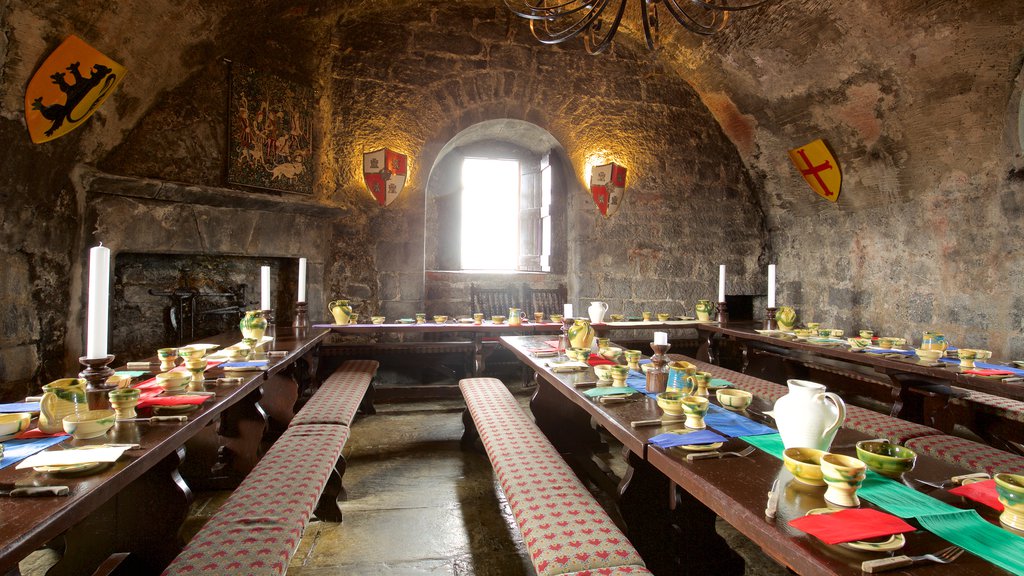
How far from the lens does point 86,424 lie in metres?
1.60

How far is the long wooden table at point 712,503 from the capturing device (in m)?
1.04

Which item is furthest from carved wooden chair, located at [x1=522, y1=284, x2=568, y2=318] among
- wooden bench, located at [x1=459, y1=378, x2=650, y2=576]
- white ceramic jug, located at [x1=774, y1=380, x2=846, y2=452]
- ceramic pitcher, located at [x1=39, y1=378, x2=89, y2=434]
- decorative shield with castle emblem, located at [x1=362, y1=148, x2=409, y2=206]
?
ceramic pitcher, located at [x1=39, y1=378, x2=89, y2=434]

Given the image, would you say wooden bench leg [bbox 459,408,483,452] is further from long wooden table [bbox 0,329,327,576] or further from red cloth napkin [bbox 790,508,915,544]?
red cloth napkin [bbox 790,508,915,544]

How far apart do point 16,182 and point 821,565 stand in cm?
470

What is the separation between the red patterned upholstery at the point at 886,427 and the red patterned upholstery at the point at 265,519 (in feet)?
8.00

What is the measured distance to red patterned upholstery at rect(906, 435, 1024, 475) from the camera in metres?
2.10

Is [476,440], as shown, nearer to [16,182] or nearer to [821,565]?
[821,565]

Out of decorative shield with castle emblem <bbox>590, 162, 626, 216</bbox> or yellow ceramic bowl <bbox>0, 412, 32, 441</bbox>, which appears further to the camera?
decorative shield with castle emblem <bbox>590, 162, 626, 216</bbox>

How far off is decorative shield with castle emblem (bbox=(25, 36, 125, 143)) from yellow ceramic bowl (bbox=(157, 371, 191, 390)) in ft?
8.06

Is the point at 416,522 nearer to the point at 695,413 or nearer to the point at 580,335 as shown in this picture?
the point at 580,335

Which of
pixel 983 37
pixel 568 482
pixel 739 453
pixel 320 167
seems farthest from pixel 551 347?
pixel 983 37

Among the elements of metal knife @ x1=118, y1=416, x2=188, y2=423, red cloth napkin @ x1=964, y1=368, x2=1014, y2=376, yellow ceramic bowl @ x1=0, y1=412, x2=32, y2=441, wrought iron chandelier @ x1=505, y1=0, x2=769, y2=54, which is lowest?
metal knife @ x1=118, y1=416, x2=188, y2=423

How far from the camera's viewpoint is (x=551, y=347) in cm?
375

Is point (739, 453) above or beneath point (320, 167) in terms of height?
beneath
